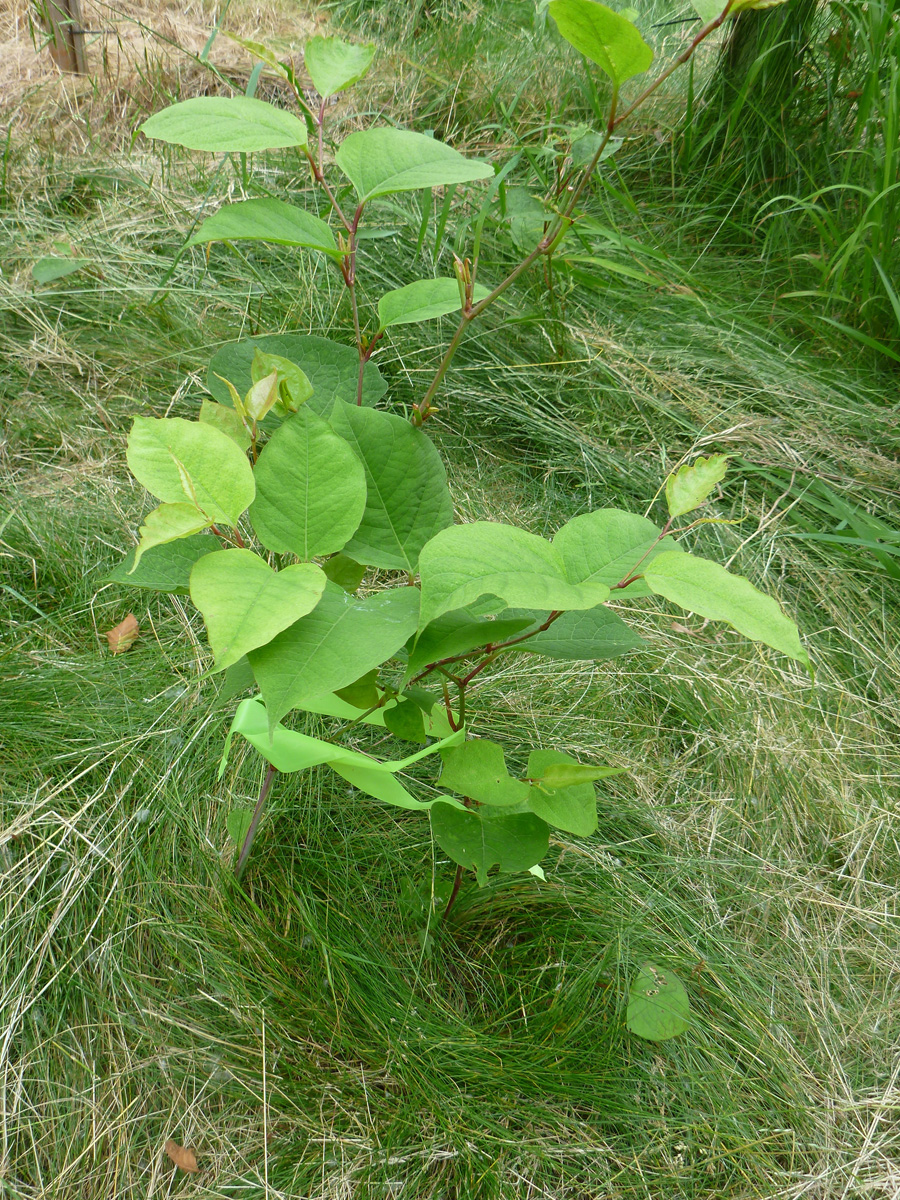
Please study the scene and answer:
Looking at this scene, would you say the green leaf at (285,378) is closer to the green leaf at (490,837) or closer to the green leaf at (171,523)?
the green leaf at (171,523)

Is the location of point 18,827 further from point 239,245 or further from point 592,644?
point 239,245

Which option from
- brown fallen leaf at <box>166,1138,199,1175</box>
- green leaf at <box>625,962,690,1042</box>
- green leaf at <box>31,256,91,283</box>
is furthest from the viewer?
green leaf at <box>31,256,91,283</box>

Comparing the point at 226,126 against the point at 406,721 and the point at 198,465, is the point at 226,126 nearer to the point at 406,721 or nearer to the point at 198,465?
the point at 198,465

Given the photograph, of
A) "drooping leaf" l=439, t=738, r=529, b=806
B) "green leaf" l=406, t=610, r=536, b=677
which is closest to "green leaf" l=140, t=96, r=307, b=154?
"green leaf" l=406, t=610, r=536, b=677

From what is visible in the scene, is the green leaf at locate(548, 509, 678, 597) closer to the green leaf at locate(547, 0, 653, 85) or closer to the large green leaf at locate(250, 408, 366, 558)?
the large green leaf at locate(250, 408, 366, 558)

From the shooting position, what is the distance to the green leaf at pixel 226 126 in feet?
2.19

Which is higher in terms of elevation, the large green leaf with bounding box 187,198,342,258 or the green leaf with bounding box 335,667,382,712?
the large green leaf with bounding box 187,198,342,258

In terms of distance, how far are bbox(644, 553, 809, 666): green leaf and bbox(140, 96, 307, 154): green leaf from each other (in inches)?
17.4

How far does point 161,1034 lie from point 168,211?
1992 millimetres

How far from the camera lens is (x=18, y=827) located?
1096mm

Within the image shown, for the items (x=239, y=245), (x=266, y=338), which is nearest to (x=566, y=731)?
(x=266, y=338)

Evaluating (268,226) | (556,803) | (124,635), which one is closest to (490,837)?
(556,803)

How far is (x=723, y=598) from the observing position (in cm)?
60

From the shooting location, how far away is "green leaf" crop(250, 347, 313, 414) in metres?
0.71
